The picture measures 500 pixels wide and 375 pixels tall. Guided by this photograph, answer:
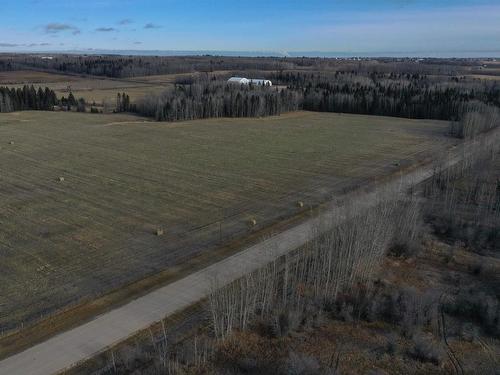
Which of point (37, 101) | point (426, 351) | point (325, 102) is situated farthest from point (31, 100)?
point (426, 351)

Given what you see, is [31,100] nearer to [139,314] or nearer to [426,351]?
[139,314]

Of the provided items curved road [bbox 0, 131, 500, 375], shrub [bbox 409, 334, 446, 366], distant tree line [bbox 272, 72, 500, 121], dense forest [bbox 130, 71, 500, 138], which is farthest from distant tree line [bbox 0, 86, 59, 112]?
shrub [bbox 409, 334, 446, 366]

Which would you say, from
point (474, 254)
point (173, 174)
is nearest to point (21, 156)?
point (173, 174)

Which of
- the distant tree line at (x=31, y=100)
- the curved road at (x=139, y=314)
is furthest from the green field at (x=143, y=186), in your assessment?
the distant tree line at (x=31, y=100)

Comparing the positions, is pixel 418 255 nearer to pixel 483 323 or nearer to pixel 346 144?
pixel 483 323

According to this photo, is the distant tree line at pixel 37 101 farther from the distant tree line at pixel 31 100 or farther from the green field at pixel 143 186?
the green field at pixel 143 186
